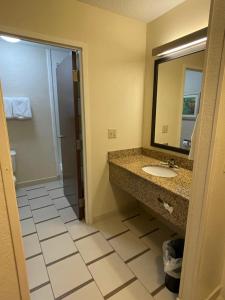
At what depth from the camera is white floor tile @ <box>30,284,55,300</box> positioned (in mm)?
1297

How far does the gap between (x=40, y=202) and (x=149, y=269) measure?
1.82m

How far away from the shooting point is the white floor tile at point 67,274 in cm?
138

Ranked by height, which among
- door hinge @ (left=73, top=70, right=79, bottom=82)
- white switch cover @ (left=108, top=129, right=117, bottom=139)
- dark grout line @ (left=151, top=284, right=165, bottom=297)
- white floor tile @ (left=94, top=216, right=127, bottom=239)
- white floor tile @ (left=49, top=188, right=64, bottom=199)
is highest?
door hinge @ (left=73, top=70, right=79, bottom=82)

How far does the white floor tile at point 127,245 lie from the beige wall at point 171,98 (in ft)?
3.69

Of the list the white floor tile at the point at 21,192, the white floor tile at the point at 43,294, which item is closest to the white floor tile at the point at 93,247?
the white floor tile at the point at 43,294

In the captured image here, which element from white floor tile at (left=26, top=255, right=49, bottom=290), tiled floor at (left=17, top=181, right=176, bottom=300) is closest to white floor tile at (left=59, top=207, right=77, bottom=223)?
tiled floor at (left=17, top=181, right=176, bottom=300)

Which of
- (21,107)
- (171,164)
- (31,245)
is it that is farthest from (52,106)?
(171,164)

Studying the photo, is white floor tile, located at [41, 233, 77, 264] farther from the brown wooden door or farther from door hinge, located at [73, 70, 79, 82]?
door hinge, located at [73, 70, 79, 82]

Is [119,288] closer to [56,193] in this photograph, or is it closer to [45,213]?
→ [45,213]

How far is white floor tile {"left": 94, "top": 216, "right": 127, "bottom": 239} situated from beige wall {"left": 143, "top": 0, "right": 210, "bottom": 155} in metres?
1.05

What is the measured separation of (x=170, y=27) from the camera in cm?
176

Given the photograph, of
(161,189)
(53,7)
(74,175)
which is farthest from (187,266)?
(53,7)

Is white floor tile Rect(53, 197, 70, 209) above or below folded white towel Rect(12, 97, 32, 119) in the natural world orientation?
below

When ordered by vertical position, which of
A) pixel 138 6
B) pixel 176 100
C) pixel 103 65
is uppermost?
pixel 138 6
